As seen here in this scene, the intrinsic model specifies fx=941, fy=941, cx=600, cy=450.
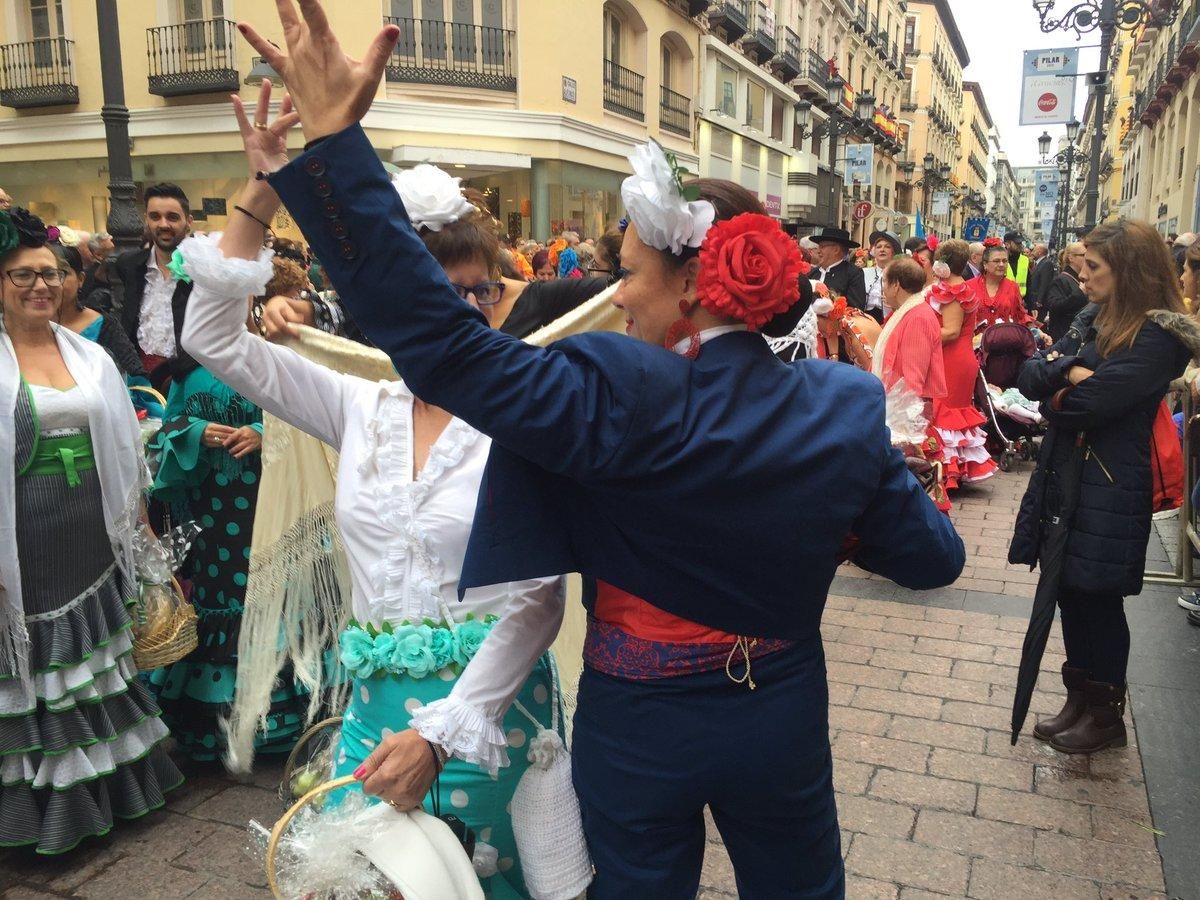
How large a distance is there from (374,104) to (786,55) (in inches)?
712

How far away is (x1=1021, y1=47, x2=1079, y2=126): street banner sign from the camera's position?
17172 mm

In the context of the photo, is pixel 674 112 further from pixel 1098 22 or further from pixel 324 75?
pixel 324 75

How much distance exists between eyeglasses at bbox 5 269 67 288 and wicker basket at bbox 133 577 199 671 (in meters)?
1.13

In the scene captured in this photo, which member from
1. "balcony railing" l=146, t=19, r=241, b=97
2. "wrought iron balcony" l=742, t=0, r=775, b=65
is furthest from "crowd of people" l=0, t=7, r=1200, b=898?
"wrought iron balcony" l=742, t=0, r=775, b=65

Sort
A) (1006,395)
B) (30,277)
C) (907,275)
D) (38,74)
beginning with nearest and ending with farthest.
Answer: (30,277), (907,275), (1006,395), (38,74)

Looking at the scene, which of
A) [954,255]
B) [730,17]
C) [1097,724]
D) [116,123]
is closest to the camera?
[1097,724]

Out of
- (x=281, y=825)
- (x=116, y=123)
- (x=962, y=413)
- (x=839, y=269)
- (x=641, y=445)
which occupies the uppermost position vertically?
(x=116, y=123)

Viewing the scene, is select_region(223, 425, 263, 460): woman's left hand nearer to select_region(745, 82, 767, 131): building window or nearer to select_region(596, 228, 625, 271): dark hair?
select_region(596, 228, 625, 271): dark hair

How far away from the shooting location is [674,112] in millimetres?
25297

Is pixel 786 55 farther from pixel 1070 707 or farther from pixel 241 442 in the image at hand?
pixel 241 442

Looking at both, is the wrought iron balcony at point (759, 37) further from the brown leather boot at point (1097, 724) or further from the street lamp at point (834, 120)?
the brown leather boot at point (1097, 724)

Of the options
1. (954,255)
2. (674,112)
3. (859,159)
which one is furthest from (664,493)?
(859,159)

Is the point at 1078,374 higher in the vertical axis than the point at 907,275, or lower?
lower

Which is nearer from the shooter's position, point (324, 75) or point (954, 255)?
point (324, 75)
